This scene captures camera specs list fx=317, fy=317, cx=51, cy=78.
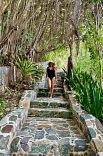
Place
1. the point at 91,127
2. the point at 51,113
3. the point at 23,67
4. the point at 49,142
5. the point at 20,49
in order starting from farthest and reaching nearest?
the point at 20,49, the point at 23,67, the point at 51,113, the point at 91,127, the point at 49,142

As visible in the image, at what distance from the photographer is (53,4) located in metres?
13.6

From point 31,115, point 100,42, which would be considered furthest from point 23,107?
point 100,42

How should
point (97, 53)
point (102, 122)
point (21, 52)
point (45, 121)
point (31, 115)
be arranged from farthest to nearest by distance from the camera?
point (21, 52) < point (97, 53) < point (31, 115) < point (45, 121) < point (102, 122)

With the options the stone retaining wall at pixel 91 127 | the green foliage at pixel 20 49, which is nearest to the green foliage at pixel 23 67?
the green foliage at pixel 20 49

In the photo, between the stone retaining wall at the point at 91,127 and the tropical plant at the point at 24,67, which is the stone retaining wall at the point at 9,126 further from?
the tropical plant at the point at 24,67

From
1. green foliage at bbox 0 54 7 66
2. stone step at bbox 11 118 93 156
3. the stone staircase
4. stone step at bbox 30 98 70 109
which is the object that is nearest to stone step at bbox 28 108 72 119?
the stone staircase

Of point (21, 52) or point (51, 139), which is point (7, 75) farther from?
point (51, 139)

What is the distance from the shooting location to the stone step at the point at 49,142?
6.70 meters

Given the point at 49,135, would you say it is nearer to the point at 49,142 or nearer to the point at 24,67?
the point at 49,142

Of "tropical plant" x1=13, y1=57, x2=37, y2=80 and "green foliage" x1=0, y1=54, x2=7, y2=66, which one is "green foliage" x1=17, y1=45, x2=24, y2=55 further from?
"green foliage" x1=0, y1=54, x2=7, y2=66

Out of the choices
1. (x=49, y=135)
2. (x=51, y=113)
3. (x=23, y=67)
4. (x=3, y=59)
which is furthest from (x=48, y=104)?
(x=49, y=135)

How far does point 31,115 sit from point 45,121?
89cm

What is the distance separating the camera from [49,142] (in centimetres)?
690

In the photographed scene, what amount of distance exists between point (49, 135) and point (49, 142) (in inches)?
22.1
